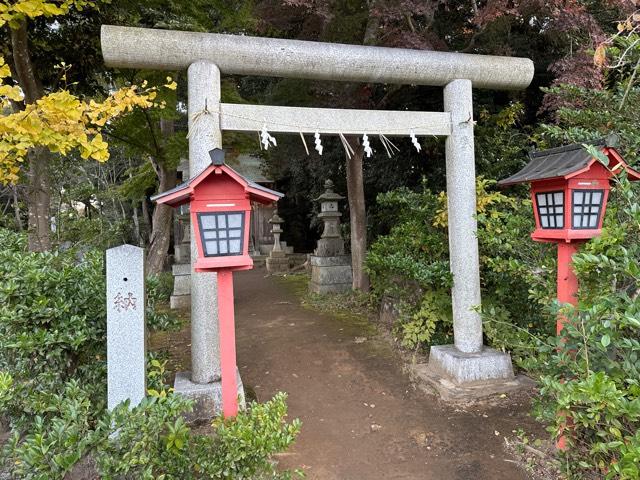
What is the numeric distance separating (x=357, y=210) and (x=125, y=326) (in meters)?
6.14

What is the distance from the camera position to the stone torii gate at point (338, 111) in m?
3.80

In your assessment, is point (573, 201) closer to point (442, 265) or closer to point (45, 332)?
point (442, 265)

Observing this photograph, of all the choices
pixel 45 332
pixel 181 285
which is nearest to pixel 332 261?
pixel 181 285

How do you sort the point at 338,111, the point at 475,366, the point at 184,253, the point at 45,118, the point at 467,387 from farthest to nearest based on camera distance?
the point at 184,253 → the point at 475,366 → the point at 467,387 → the point at 338,111 → the point at 45,118

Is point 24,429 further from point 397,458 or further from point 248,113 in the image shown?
point 248,113

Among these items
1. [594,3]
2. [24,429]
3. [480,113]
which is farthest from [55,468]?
[594,3]

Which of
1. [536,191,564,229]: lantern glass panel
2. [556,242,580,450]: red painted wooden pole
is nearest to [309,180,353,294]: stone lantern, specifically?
[536,191,564,229]: lantern glass panel

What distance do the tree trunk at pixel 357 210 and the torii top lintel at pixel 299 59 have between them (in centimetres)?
364

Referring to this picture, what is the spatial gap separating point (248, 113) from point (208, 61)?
623mm

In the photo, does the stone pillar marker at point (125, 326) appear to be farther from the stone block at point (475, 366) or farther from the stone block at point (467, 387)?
the stone block at point (475, 366)

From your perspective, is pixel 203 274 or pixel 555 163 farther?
pixel 203 274

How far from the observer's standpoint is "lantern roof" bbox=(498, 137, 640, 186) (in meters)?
2.63

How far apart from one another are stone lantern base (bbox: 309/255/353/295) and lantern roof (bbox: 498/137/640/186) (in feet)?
22.7

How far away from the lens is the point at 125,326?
287 cm
